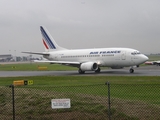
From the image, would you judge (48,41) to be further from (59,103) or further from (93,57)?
(59,103)

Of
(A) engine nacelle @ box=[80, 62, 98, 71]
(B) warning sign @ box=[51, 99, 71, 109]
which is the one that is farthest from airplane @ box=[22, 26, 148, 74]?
Answer: (B) warning sign @ box=[51, 99, 71, 109]

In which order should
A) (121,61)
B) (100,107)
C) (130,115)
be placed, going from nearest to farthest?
(130,115)
(100,107)
(121,61)

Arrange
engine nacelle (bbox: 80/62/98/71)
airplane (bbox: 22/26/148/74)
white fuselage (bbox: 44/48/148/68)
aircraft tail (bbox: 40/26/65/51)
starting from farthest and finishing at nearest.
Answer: aircraft tail (bbox: 40/26/65/51)
engine nacelle (bbox: 80/62/98/71)
airplane (bbox: 22/26/148/74)
white fuselage (bbox: 44/48/148/68)

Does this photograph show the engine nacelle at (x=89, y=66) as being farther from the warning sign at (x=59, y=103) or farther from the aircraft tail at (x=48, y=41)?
the warning sign at (x=59, y=103)

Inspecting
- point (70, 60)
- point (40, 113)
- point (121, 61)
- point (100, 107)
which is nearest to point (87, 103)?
point (100, 107)

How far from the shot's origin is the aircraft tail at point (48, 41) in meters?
46.7

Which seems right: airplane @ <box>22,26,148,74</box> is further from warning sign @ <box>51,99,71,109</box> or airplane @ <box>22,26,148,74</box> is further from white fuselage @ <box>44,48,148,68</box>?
warning sign @ <box>51,99,71,109</box>

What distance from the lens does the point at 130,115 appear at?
9.97 metres

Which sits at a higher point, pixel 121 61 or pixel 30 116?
pixel 121 61

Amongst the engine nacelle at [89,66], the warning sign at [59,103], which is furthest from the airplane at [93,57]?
the warning sign at [59,103]

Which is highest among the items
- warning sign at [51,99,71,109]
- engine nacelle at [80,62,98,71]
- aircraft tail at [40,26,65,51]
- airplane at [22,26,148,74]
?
aircraft tail at [40,26,65,51]

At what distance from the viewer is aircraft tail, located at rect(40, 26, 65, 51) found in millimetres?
46656

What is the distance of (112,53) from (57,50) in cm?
1223

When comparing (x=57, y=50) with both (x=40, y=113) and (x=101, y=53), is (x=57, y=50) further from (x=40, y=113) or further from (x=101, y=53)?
(x=40, y=113)
